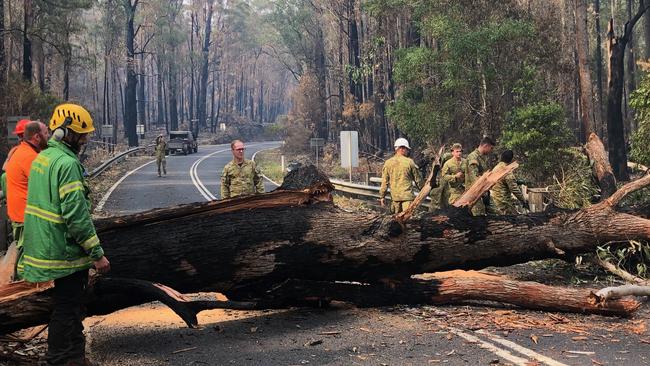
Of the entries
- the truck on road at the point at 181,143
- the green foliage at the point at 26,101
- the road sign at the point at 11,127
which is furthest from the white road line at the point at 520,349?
the truck on road at the point at 181,143

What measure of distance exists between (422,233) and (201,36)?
8325 centimetres

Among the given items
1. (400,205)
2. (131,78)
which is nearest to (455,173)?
(400,205)

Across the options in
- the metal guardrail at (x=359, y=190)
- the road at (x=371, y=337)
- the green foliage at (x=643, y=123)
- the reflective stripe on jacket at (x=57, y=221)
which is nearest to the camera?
the reflective stripe on jacket at (x=57, y=221)

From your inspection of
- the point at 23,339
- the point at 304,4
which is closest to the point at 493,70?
the point at 23,339

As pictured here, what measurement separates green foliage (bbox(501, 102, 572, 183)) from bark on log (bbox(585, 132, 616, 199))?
23.9 feet

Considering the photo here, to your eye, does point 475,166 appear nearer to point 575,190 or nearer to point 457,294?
point 575,190

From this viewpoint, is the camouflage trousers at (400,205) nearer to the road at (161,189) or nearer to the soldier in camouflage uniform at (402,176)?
the soldier in camouflage uniform at (402,176)

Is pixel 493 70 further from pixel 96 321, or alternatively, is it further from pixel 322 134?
pixel 322 134

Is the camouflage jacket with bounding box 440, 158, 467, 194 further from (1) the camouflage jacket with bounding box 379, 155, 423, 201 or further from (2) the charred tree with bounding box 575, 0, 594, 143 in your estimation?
(2) the charred tree with bounding box 575, 0, 594, 143

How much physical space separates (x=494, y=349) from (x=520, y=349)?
0.22 metres

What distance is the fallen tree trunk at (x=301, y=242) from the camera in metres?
6.13

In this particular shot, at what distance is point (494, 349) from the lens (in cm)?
557

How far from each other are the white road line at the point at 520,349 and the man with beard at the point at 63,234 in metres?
3.41

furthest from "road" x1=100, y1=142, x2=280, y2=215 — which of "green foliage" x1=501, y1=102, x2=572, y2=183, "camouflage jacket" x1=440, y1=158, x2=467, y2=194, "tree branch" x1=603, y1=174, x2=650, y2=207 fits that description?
"tree branch" x1=603, y1=174, x2=650, y2=207
